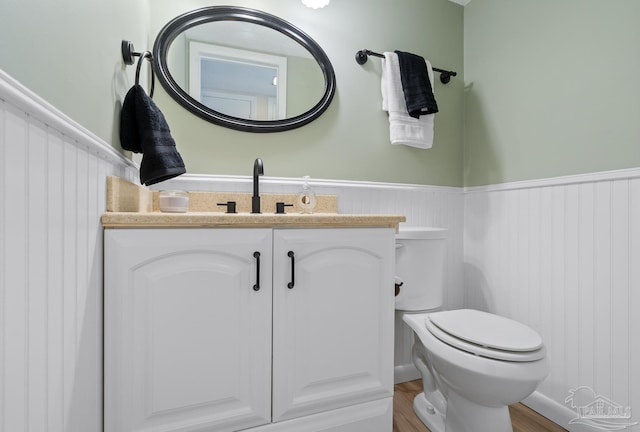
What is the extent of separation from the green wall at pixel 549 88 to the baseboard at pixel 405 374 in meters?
1.20

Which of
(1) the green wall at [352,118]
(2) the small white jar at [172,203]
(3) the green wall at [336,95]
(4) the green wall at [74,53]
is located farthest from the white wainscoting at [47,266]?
(1) the green wall at [352,118]

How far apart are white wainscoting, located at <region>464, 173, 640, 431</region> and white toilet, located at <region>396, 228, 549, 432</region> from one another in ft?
1.26

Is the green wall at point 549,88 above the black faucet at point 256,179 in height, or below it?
above

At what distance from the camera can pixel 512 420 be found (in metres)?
1.40

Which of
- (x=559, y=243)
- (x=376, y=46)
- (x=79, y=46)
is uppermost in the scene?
(x=376, y=46)

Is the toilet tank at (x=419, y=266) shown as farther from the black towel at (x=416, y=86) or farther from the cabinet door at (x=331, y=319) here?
the black towel at (x=416, y=86)

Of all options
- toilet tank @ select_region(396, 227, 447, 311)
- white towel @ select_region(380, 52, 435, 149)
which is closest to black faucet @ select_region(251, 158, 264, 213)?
toilet tank @ select_region(396, 227, 447, 311)

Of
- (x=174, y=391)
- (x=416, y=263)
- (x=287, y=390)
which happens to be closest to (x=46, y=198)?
(x=174, y=391)

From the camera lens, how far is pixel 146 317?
0.85 metres

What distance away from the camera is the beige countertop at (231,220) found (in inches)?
33.1

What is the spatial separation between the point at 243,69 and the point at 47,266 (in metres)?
1.28

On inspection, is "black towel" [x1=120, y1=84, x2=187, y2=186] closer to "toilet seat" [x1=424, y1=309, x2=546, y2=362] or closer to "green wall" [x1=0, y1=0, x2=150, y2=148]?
"green wall" [x1=0, y1=0, x2=150, y2=148]

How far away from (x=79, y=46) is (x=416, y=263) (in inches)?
56.4

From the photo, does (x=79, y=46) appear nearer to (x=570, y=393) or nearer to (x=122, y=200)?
(x=122, y=200)
